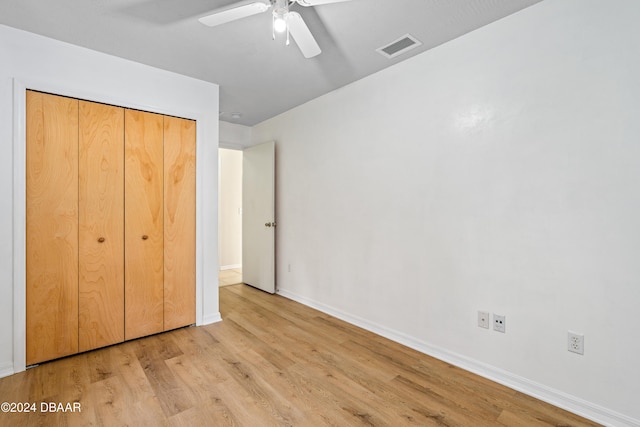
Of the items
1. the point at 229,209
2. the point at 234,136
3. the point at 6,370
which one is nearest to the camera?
the point at 6,370

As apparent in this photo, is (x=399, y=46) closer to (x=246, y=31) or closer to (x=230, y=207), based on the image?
(x=246, y=31)

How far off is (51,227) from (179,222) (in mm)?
920

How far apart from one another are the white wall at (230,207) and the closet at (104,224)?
277 cm

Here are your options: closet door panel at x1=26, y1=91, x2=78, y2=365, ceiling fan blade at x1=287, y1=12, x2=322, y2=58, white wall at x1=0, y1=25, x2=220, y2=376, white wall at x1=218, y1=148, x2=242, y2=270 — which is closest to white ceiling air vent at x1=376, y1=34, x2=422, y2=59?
ceiling fan blade at x1=287, y1=12, x2=322, y2=58

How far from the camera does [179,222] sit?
9.32ft

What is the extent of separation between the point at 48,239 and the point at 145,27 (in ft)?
5.73

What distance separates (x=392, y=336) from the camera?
8.66 ft

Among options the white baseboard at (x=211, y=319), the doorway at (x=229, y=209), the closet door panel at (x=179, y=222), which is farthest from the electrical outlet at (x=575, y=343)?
the doorway at (x=229, y=209)

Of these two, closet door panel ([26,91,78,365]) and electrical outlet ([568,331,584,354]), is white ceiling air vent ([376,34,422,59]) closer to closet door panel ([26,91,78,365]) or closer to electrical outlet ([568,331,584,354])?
electrical outlet ([568,331,584,354])

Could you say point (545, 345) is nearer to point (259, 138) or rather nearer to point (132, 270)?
point (132, 270)

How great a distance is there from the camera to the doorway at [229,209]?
5613 mm

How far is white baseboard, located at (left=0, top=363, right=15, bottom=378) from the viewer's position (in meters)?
2.04

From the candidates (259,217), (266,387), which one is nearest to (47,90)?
(259,217)

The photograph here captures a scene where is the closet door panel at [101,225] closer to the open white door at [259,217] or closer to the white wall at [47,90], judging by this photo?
the white wall at [47,90]
